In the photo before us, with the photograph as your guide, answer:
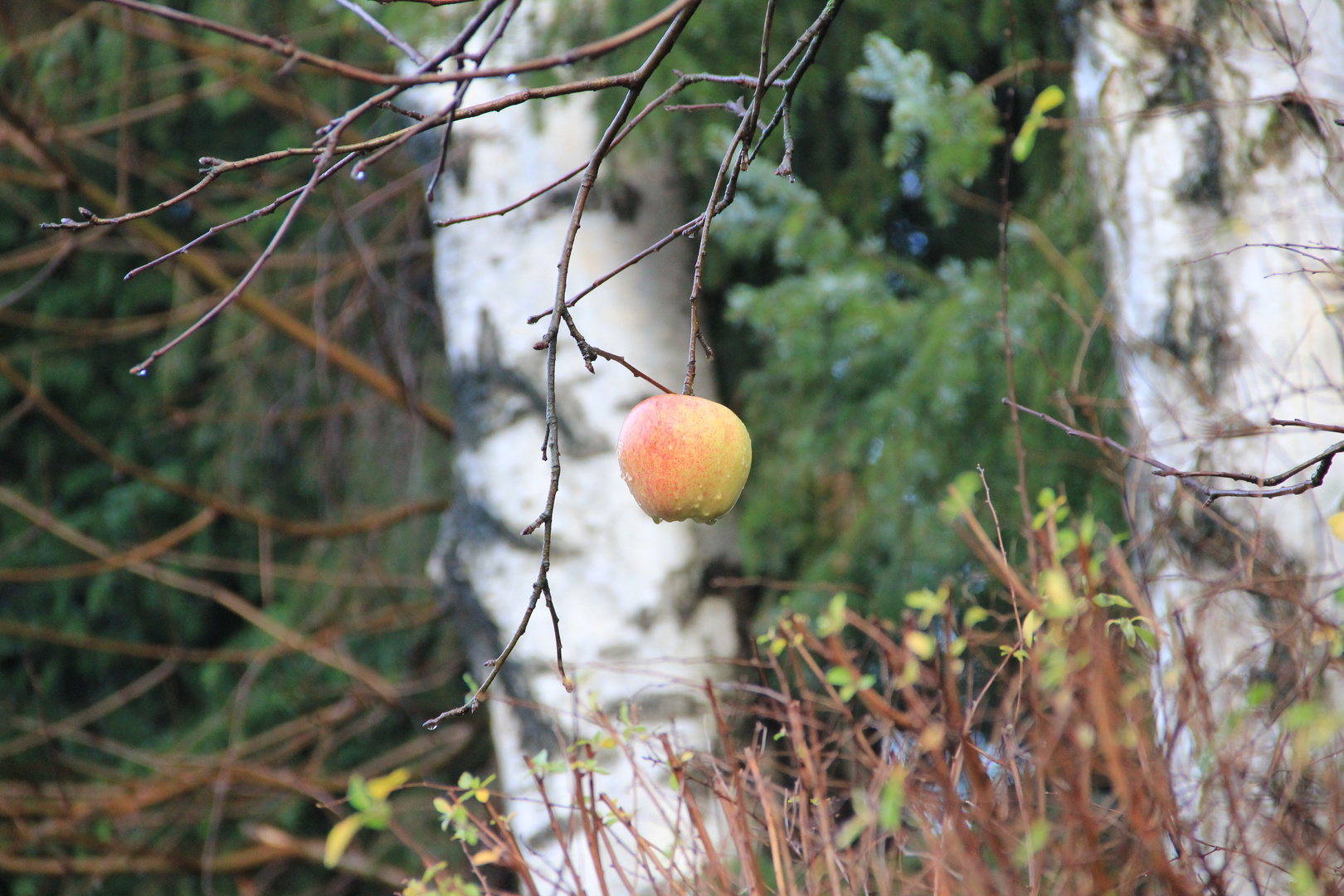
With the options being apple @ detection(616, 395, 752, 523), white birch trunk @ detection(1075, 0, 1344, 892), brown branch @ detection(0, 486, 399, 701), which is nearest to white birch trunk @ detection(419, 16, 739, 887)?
brown branch @ detection(0, 486, 399, 701)

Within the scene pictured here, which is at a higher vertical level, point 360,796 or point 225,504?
point 225,504

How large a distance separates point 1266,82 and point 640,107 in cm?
94

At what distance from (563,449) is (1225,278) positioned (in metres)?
1.12

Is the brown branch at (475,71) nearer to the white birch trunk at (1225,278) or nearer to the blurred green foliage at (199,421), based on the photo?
the white birch trunk at (1225,278)

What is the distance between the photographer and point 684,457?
2.48 feet

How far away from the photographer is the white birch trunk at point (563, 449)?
1749 millimetres

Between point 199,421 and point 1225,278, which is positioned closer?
point 1225,278

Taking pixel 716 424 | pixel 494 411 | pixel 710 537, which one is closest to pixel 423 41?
pixel 494 411

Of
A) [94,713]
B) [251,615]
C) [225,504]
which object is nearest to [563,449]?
[225,504]

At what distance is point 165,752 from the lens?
293 centimetres

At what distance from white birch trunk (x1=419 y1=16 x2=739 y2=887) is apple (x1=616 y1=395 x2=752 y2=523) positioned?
0.94 metres

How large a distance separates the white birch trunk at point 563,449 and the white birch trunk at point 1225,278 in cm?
81

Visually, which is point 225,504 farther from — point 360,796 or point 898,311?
point 360,796

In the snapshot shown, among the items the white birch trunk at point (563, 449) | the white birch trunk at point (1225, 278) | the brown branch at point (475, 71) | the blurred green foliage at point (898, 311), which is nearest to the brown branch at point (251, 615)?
the white birch trunk at point (563, 449)
